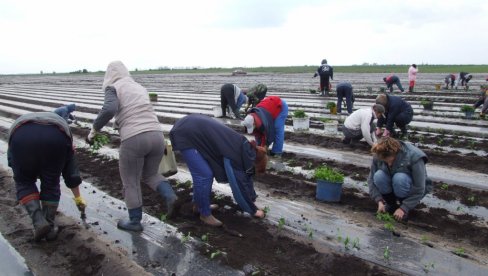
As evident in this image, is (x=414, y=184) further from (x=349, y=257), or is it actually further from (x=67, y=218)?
(x=67, y=218)

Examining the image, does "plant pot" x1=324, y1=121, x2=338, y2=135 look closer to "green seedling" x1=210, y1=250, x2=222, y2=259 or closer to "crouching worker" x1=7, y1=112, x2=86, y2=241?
"green seedling" x1=210, y1=250, x2=222, y2=259

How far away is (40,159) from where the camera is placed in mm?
3721

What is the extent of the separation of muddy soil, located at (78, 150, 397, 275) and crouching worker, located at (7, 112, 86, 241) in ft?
3.62

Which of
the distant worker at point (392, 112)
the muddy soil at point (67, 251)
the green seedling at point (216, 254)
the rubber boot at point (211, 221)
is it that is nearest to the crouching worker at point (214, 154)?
the rubber boot at point (211, 221)

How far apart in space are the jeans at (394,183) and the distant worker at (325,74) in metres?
12.4

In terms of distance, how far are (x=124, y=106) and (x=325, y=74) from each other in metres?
13.6

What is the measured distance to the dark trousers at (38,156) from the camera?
3.65 metres

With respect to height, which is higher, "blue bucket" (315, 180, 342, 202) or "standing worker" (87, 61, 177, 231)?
"standing worker" (87, 61, 177, 231)

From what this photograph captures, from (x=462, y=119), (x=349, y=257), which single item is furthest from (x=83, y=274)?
(x=462, y=119)

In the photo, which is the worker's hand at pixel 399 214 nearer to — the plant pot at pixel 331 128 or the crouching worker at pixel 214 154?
the crouching worker at pixel 214 154

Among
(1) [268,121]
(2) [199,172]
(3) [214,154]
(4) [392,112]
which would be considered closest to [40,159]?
(2) [199,172]

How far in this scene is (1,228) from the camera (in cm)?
442

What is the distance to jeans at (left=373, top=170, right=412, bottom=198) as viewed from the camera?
4.13m

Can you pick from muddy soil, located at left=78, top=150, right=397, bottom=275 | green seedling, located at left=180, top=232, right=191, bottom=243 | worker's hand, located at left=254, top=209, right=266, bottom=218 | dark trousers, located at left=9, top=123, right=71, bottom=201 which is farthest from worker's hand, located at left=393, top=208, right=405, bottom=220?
dark trousers, located at left=9, top=123, right=71, bottom=201
